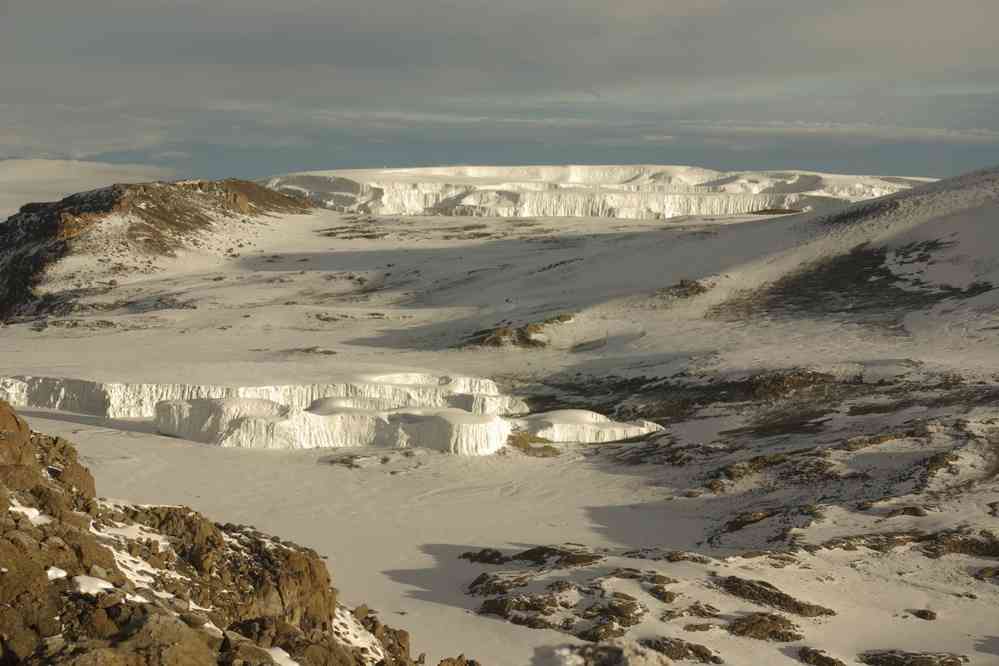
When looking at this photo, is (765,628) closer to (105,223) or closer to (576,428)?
(576,428)

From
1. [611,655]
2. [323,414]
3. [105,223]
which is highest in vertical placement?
[105,223]

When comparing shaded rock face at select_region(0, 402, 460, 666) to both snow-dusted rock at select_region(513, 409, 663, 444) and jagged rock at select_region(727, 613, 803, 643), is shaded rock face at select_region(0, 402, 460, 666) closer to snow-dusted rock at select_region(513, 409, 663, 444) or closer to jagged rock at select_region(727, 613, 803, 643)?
jagged rock at select_region(727, 613, 803, 643)

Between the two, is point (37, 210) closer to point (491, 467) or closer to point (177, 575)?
point (491, 467)

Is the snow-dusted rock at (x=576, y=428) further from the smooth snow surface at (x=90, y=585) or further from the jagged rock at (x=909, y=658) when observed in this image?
the smooth snow surface at (x=90, y=585)

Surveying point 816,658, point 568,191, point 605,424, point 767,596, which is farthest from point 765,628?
point 568,191

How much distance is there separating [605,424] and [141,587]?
18528mm

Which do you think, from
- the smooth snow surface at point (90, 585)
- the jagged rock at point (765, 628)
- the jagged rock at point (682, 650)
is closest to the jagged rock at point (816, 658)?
the jagged rock at point (765, 628)

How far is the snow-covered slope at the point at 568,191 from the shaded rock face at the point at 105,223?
3037cm

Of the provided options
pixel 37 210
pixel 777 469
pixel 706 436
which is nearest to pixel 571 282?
pixel 706 436

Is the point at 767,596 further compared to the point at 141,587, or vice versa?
the point at 767,596

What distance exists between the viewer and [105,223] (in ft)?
213

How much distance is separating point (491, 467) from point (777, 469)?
581cm

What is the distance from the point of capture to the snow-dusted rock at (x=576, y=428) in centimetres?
2605

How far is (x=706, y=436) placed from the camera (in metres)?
25.2
